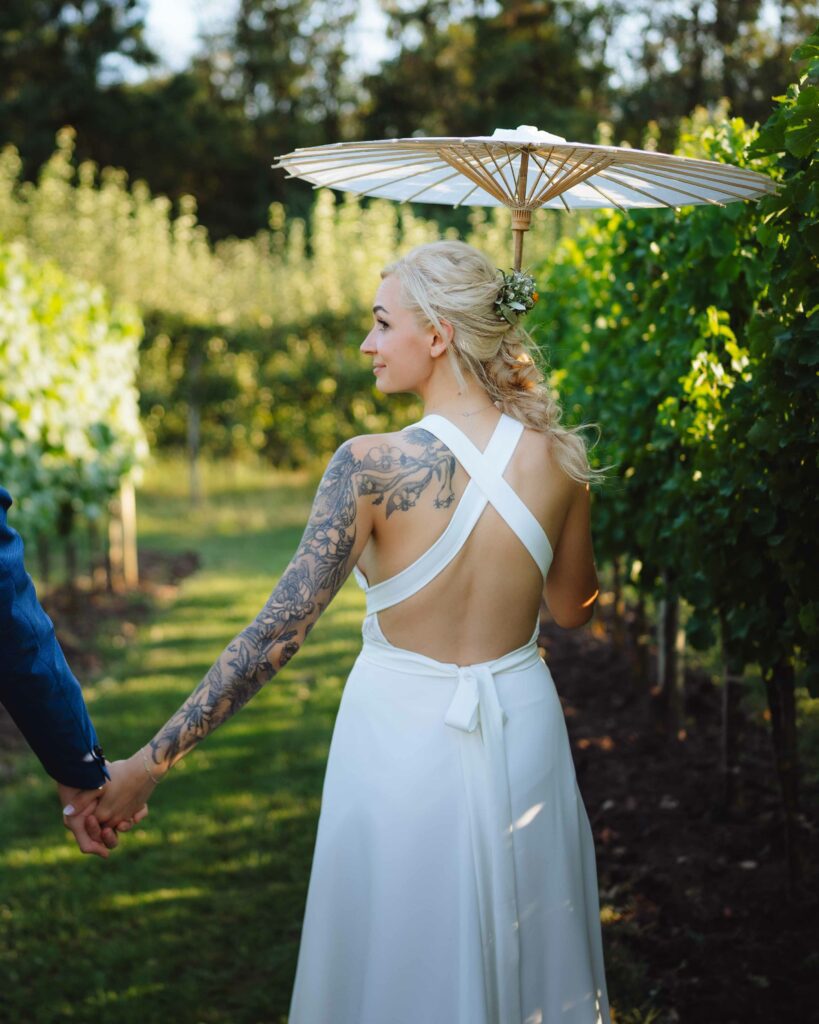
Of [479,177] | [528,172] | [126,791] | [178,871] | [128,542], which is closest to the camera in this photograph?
[126,791]

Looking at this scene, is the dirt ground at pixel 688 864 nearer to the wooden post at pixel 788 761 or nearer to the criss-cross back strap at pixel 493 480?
the wooden post at pixel 788 761

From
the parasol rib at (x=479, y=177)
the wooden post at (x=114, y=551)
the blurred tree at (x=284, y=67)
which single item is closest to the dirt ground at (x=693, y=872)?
the parasol rib at (x=479, y=177)

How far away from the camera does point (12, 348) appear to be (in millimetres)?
6922

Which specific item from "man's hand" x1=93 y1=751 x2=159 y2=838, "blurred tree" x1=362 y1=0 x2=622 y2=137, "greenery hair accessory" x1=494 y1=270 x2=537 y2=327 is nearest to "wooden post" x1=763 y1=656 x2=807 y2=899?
"greenery hair accessory" x1=494 y1=270 x2=537 y2=327

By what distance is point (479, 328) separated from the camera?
244 centimetres

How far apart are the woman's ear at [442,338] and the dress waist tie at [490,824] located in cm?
65

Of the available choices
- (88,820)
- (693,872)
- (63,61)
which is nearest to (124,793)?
(88,820)

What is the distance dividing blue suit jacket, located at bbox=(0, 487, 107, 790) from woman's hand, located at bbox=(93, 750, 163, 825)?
4cm

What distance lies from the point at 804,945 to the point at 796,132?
2634 mm

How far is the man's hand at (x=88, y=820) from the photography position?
2689 mm

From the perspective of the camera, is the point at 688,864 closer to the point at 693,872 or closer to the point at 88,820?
the point at 693,872

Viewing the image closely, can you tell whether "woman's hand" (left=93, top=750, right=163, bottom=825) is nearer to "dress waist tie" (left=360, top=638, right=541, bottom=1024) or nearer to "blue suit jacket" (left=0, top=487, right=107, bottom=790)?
"blue suit jacket" (left=0, top=487, right=107, bottom=790)

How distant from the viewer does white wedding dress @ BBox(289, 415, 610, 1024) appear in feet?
7.55

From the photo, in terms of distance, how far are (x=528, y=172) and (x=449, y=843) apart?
175cm
